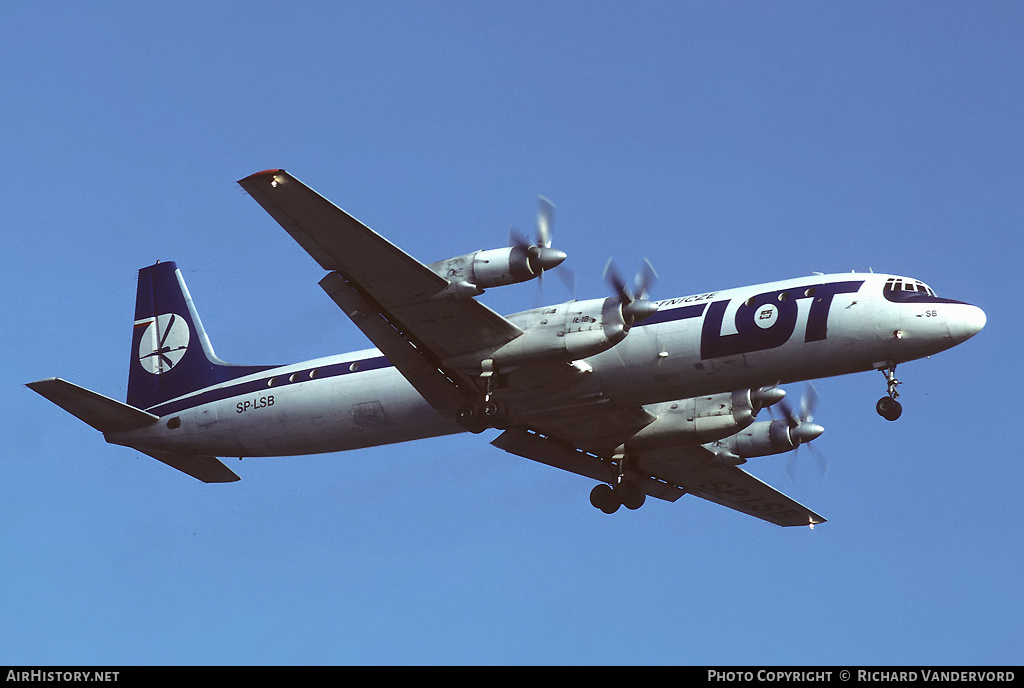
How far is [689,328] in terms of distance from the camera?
29969 mm

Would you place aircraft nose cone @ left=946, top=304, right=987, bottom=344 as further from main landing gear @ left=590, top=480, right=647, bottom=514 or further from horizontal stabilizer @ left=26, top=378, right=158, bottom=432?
horizontal stabilizer @ left=26, top=378, right=158, bottom=432

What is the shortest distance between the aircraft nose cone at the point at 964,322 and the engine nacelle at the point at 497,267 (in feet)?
29.4

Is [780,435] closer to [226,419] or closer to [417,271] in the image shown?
[417,271]

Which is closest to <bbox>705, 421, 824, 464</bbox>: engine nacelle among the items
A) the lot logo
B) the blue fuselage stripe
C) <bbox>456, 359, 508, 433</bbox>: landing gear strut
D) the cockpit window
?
the lot logo

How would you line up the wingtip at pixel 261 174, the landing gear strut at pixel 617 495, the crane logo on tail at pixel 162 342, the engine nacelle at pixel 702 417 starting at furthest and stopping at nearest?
the crane logo on tail at pixel 162 342 < the landing gear strut at pixel 617 495 < the engine nacelle at pixel 702 417 < the wingtip at pixel 261 174

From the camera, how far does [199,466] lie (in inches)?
1427

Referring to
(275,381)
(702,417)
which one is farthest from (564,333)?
(275,381)

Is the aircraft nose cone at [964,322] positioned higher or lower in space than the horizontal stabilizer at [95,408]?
lower

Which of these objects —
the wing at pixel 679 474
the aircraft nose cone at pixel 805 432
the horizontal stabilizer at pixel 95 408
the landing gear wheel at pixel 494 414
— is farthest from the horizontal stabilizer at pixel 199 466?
the aircraft nose cone at pixel 805 432

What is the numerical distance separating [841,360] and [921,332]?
187 centimetres

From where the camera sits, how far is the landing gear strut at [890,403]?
1150 inches

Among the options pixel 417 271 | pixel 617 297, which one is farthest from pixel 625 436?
pixel 417 271

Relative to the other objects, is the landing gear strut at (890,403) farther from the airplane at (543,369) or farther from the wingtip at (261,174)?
the wingtip at (261,174)
